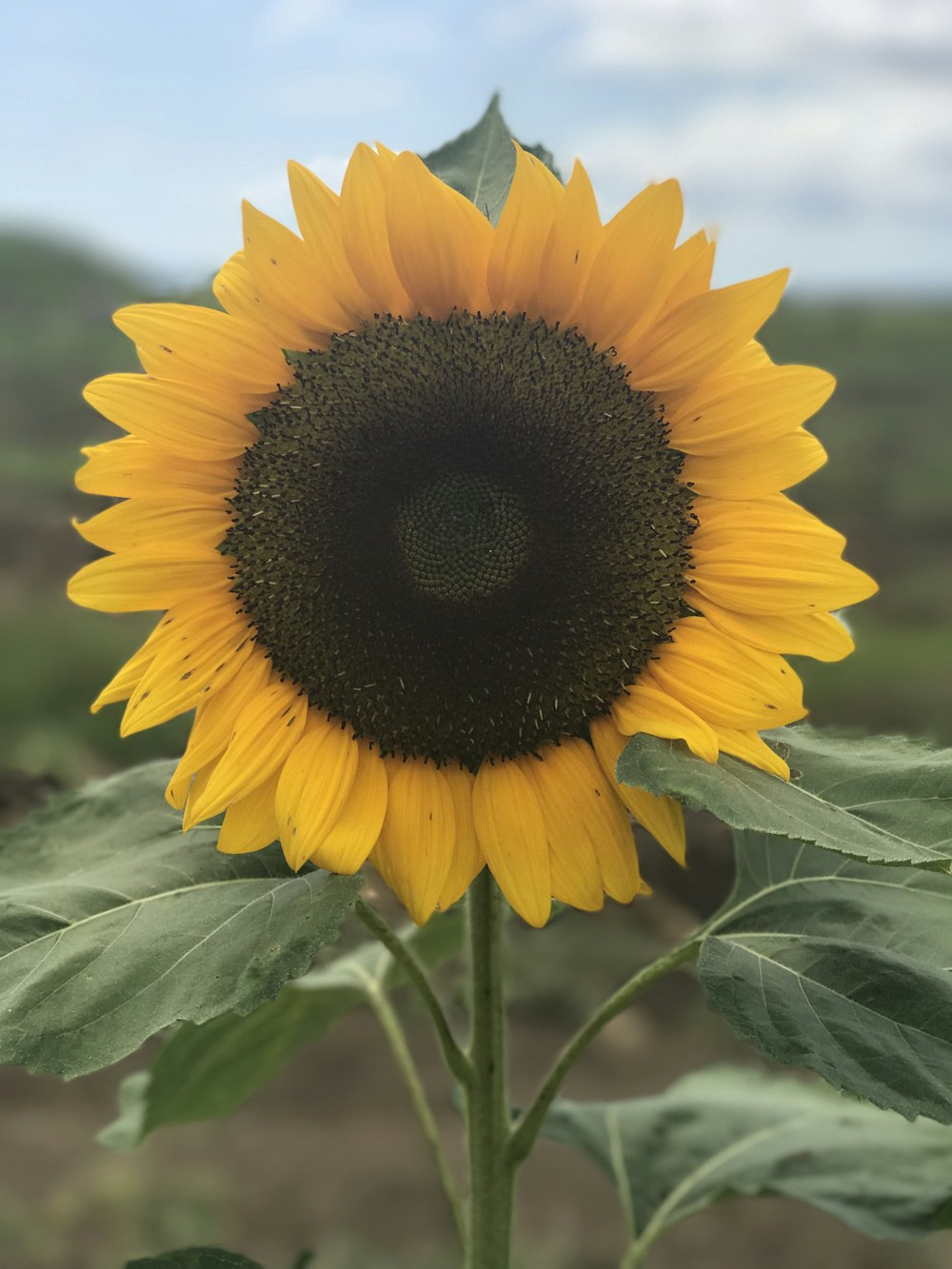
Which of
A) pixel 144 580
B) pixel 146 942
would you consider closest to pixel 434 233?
pixel 144 580

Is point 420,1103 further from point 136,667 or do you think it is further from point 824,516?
point 824,516

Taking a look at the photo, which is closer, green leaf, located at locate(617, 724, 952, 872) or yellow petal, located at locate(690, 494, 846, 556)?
green leaf, located at locate(617, 724, 952, 872)

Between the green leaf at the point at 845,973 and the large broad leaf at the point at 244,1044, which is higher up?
the green leaf at the point at 845,973

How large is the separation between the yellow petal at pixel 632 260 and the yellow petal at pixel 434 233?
0.29ft

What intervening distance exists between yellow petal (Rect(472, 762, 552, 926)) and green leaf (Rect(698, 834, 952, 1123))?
14 cm

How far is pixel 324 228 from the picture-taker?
97cm

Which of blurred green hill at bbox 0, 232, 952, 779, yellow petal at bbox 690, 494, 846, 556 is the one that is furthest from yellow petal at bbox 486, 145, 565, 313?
blurred green hill at bbox 0, 232, 952, 779

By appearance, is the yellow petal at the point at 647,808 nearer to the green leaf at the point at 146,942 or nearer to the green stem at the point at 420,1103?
the green leaf at the point at 146,942

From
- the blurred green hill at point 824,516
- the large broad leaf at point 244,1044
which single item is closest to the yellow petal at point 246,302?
the large broad leaf at point 244,1044

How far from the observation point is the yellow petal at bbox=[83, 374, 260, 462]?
39.7 inches

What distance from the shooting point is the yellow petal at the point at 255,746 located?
1.01 m

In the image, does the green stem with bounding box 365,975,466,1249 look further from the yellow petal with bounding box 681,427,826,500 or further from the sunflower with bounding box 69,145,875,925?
the yellow petal with bounding box 681,427,826,500

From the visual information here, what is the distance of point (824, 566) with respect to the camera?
998 millimetres

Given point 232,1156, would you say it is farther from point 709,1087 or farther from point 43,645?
point 43,645
